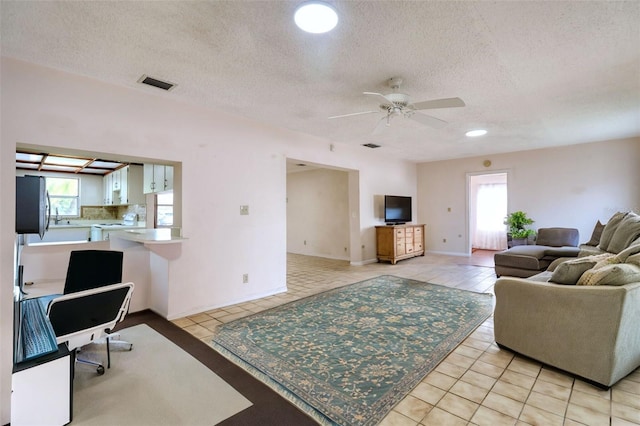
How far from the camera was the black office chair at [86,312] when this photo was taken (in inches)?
68.0

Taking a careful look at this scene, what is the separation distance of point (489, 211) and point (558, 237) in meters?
3.45

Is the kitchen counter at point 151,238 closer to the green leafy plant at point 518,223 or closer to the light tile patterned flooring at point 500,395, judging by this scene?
the light tile patterned flooring at point 500,395

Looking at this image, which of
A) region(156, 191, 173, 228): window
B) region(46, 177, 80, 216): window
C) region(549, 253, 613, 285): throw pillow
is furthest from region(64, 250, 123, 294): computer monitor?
region(46, 177, 80, 216): window

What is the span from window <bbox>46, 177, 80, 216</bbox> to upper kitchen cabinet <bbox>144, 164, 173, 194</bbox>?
3.52 meters

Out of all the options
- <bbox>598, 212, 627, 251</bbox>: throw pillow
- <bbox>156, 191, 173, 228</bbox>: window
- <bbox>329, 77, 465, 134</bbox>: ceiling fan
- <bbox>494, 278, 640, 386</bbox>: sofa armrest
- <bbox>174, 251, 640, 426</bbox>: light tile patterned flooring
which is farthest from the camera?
<bbox>156, 191, 173, 228</bbox>: window

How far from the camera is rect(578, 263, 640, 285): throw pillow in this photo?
1993 millimetres

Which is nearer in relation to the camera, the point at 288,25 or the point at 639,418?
the point at 639,418

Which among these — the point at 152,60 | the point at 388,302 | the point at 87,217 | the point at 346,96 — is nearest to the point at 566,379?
the point at 388,302

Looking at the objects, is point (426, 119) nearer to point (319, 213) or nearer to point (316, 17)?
point (316, 17)

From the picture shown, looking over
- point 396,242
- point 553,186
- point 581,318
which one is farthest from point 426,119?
point 553,186

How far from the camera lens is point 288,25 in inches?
76.4

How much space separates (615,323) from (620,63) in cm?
225

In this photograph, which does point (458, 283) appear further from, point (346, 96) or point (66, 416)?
point (66, 416)

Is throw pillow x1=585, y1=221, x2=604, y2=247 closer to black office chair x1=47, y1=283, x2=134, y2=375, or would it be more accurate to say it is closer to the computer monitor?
black office chair x1=47, y1=283, x2=134, y2=375
